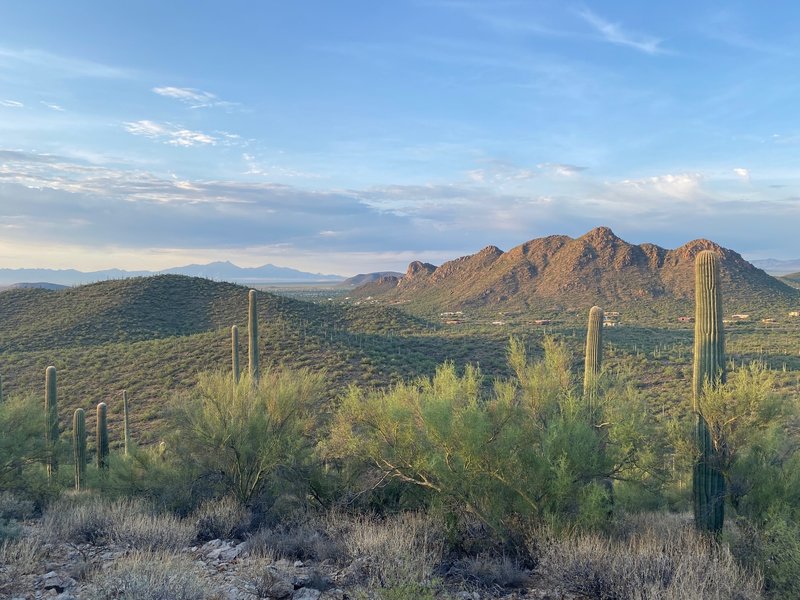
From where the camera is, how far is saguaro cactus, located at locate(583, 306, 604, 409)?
10.1 meters

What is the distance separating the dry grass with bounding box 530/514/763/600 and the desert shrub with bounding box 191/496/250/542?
4616 millimetres

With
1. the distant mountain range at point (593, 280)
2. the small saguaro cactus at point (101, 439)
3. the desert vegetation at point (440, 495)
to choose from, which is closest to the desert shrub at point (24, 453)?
the desert vegetation at point (440, 495)

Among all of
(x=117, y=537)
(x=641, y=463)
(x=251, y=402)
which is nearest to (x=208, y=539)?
(x=117, y=537)

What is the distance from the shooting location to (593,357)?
11.5m

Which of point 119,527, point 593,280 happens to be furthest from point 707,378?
point 593,280

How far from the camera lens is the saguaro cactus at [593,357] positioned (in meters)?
10.1

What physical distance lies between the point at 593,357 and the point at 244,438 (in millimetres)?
6667

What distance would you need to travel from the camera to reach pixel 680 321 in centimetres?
5709

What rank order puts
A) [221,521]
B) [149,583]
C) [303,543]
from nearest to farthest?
[149,583] → [303,543] → [221,521]

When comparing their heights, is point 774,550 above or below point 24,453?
→ above

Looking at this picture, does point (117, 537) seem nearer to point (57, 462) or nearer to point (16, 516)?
point (16, 516)

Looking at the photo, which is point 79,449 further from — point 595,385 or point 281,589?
point 595,385

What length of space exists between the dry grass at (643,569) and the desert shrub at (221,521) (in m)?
4.62

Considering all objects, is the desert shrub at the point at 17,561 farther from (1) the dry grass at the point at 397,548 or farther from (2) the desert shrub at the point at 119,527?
(1) the dry grass at the point at 397,548
